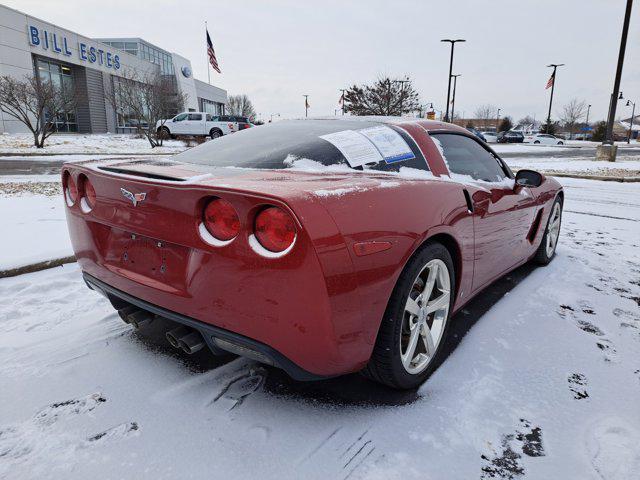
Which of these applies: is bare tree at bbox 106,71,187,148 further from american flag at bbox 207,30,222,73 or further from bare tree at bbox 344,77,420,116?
bare tree at bbox 344,77,420,116

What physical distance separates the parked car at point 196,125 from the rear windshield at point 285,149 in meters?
22.7

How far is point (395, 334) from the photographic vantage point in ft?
6.13

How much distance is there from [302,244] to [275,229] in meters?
0.13

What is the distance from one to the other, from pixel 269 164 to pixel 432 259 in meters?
0.95

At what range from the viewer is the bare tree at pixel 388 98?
114ft

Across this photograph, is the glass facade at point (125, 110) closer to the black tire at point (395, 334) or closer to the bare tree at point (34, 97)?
the bare tree at point (34, 97)

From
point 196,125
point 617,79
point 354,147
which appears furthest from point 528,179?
point 196,125

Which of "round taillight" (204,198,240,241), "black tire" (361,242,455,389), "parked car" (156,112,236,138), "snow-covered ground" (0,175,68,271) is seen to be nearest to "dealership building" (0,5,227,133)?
"parked car" (156,112,236,138)

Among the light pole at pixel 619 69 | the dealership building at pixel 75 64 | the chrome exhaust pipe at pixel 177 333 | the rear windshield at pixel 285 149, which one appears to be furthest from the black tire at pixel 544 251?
the dealership building at pixel 75 64

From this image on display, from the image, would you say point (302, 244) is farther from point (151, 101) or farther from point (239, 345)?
point (151, 101)

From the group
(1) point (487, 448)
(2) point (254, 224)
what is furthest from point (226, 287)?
(1) point (487, 448)

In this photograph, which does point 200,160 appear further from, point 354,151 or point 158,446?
point 158,446

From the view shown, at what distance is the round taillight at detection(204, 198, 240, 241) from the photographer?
167 centimetres

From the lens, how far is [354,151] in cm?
237
